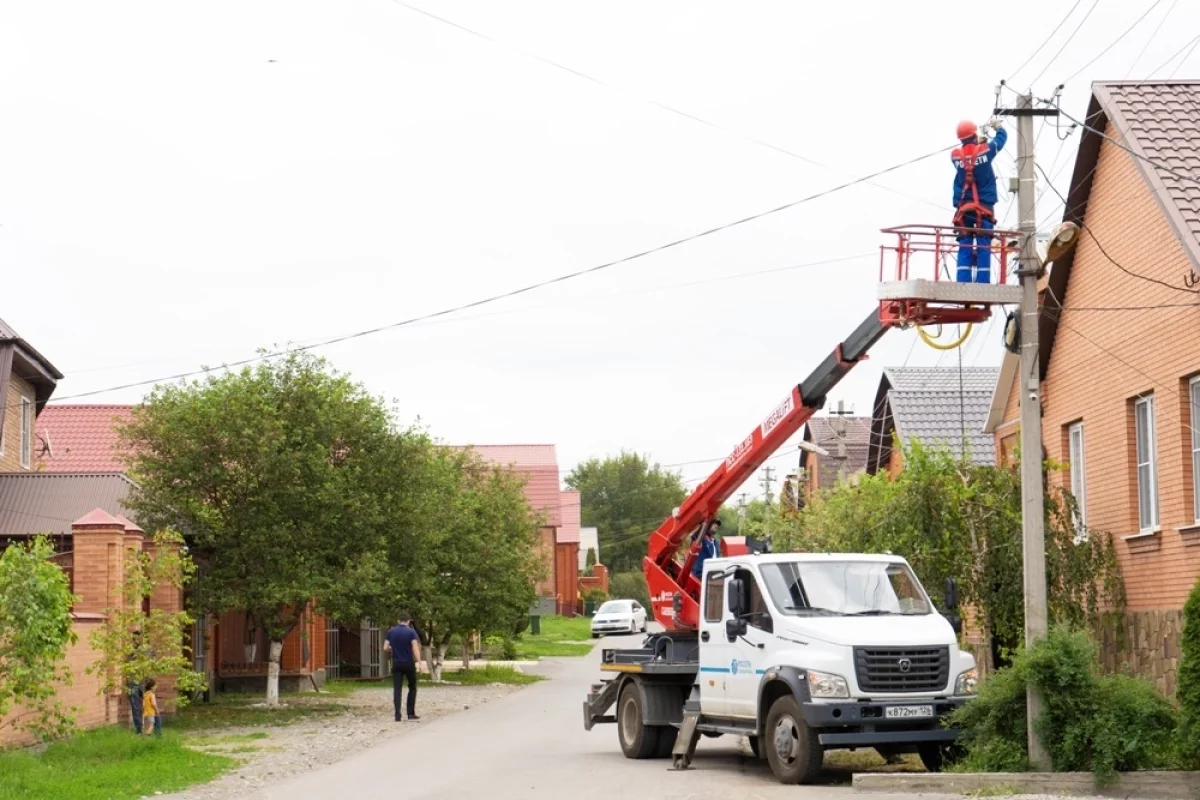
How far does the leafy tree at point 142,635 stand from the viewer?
20531 millimetres

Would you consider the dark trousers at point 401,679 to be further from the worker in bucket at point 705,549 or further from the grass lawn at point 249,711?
the worker in bucket at point 705,549

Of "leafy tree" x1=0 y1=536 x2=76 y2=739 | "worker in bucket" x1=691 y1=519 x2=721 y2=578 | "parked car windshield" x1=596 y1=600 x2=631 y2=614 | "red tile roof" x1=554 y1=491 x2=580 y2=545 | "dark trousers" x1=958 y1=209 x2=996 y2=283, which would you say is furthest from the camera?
"red tile roof" x1=554 y1=491 x2=580 y2=545

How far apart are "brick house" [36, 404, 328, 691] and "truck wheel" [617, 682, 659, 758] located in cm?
1019

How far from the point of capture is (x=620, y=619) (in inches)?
2591

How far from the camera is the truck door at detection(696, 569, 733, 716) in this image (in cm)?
1770

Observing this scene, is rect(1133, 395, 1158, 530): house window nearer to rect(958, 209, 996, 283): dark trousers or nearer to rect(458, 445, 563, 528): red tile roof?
rect(958, 209, 996, 283): dark trousers

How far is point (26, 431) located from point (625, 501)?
101 meters

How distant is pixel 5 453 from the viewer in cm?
3141

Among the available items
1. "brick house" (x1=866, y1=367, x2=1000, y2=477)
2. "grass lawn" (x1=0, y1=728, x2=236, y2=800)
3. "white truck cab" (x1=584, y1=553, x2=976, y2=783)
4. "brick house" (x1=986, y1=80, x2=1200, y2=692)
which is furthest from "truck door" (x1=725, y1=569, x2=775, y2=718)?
"brick house" (x1=866, y1=367, x2=1000, y2=477)

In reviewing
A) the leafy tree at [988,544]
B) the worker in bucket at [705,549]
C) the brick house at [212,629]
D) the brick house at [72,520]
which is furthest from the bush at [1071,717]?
the brick house at [212,629]

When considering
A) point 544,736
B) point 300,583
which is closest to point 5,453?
point 300,583

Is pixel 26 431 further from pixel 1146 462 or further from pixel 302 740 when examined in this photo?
pixel 1146 462

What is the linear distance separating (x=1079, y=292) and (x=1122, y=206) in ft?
6.04

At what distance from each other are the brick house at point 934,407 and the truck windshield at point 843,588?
65.5ft
